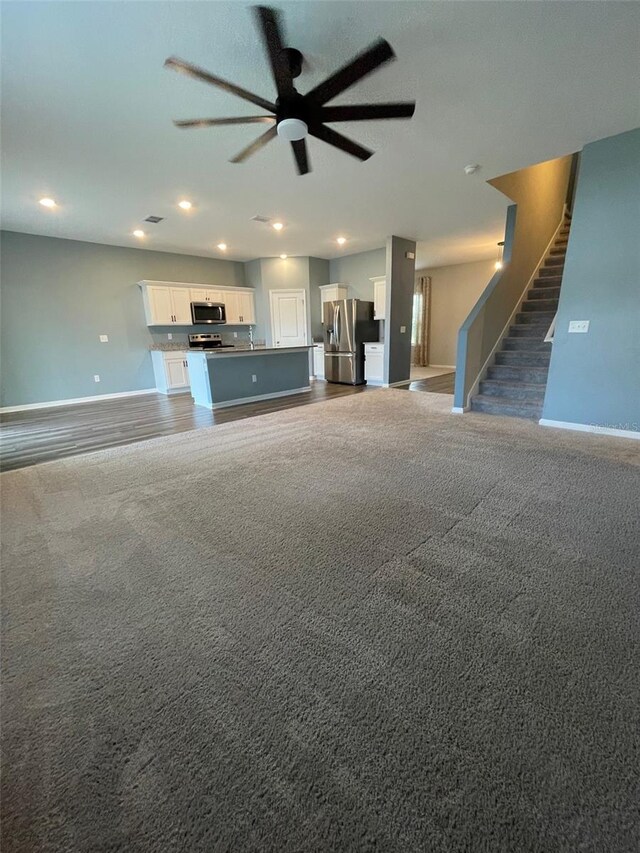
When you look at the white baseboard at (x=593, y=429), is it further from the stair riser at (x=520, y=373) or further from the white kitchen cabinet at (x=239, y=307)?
the white kitchen cabinet at (x=239, y=307)

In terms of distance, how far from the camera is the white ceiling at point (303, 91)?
76.8 inches

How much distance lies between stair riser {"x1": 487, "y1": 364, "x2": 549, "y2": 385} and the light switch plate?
101cm

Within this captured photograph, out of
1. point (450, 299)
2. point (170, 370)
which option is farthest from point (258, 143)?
point (450, 299)

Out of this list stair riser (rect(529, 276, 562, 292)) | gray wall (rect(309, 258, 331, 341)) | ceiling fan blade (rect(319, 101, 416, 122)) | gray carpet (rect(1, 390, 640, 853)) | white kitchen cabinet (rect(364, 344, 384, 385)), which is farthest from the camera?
gray wall (rect(309, 258, 331, 341))

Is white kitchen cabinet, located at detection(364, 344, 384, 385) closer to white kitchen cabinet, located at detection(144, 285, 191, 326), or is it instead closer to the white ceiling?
the white ceiling

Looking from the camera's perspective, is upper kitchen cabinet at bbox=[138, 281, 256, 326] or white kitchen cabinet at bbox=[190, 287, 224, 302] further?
white kitchen cabinet at bbox=[190, 287, 224, 302]

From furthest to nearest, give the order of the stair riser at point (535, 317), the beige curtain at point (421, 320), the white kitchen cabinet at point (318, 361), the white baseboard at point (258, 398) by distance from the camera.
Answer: the beige curtain at point (421, 320) → the white kitchen cabinet at point (318, 361) → the white baseboard at point (258, 398) → the stair riser at point (535, 317)

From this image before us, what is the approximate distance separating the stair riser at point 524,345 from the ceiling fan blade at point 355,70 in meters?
4.26

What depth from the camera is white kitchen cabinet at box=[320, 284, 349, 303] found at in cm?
770

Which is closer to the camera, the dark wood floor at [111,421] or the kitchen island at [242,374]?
the dark wood floor at [111,421]

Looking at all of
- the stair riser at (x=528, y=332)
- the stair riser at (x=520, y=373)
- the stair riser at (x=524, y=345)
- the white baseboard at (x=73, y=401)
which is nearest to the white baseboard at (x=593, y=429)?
the stair riser at (x=520, y=373)

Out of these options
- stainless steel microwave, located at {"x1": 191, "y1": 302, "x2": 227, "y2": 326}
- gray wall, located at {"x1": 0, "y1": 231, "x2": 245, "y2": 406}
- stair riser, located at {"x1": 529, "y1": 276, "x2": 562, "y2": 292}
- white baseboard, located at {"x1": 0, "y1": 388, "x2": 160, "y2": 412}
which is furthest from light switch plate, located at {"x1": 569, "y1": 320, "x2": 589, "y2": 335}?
white baseboard, located at {"x1": 0, "y1": 388, "x2": 160, "y2": 412}

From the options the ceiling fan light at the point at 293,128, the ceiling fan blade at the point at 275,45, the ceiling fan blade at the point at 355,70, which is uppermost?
the ceiling fan blade at the point at 275,45

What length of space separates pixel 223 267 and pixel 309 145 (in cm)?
544
